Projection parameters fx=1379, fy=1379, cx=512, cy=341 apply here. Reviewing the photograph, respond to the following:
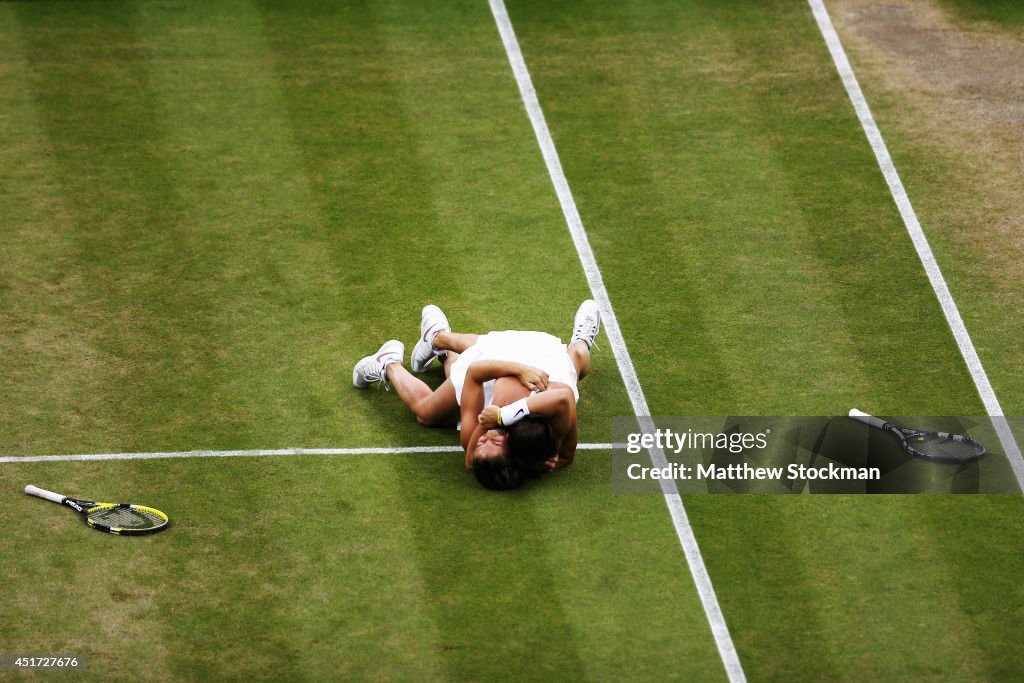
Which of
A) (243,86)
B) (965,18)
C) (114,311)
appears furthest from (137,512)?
(965,18)

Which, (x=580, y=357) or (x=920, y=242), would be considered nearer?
(x=580, y=357)

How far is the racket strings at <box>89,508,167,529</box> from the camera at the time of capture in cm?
928

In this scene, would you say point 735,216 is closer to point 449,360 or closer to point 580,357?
point 580,357

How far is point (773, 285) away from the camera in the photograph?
1165 cm

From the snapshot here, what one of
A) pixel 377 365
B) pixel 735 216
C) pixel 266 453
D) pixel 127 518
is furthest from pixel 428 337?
pixel 735 216

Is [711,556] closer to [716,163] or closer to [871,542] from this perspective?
[871,542]

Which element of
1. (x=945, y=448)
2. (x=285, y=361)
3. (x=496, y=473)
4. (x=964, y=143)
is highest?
(x=964, y=143)

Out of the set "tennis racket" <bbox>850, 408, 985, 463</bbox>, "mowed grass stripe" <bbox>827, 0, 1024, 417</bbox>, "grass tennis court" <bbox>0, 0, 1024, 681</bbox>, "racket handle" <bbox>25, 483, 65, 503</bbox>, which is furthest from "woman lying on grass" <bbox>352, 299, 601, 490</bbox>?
"mowed grass stripe" <bbox>827, 0, 1024, 417</bbox>

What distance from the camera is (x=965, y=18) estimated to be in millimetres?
15219

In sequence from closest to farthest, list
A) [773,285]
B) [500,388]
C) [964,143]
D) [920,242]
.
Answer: [500,388], [773,285], [920,242], [964,143]

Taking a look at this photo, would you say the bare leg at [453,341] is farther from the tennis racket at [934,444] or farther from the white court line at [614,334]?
the tennis racket at [934,444]

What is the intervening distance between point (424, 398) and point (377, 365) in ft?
1.61

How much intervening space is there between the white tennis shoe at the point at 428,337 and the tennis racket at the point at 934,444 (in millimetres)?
3184

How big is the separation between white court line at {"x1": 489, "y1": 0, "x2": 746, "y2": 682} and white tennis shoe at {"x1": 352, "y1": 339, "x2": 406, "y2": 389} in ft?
5.77
